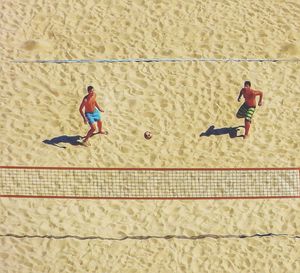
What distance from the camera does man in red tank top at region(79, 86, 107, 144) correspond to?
11.1 meters

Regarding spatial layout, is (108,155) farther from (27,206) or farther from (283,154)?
(283,154)

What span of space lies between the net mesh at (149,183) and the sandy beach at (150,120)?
170 millimetres

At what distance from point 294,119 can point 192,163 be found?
7.92ft

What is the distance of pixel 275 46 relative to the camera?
11820mm

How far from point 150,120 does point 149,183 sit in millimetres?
1366

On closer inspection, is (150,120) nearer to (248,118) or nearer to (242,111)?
(242,111)

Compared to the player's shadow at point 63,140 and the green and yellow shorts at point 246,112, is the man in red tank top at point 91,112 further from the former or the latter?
the green and yellow shorts at point 246,112

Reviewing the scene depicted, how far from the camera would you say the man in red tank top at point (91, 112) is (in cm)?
1111

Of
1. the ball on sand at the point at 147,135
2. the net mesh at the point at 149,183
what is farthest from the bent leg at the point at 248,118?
the ball on sand at the point at 147,135

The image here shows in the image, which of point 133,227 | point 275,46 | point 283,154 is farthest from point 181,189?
point 275,46

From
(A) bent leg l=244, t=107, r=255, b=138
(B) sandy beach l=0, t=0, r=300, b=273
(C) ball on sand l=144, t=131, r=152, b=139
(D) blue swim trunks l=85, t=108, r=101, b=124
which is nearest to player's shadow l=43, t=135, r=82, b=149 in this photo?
(B) sandy beach l=0, t=0, r=300, b=273

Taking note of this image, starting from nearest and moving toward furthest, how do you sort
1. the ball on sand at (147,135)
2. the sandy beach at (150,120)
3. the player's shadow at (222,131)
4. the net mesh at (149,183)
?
the sandy beach at (150,120)
the net mesh at (149,183)
the ball on sand at (147,135)
the player's shadow at (222,131)

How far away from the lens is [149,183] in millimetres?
10875

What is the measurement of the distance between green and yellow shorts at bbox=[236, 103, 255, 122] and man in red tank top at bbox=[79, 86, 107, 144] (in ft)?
9.82
